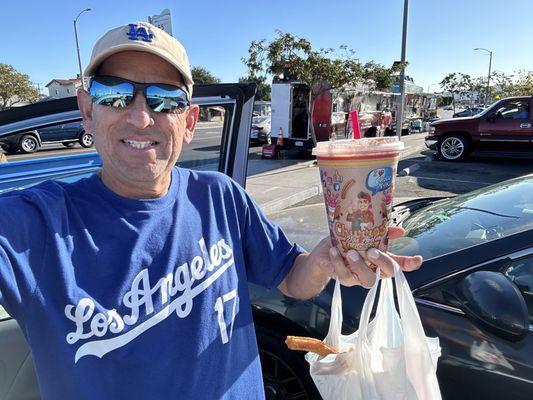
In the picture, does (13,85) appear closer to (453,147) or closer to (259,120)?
(259,120)

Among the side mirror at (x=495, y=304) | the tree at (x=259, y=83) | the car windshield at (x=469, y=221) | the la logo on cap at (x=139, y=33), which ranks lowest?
the side mirror at (x=495, y=304)

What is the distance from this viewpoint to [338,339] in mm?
1230

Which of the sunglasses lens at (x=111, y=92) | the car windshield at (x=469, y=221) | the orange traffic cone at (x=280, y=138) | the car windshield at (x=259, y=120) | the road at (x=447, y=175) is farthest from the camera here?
the car windshield at (x=259, y=120)

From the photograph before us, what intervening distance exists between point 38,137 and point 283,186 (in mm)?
4806

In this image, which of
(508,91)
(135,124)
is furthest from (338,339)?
(508,91)

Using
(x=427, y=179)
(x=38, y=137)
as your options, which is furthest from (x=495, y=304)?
(x=427, y=179)

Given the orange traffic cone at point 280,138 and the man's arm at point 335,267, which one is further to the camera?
the orange traffic cone at point 280,138

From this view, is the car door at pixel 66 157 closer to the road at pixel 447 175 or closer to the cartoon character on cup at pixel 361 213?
the cartoon character on cup at pixel 361 213

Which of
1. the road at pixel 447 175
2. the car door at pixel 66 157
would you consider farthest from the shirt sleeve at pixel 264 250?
the road at pixel 447 175

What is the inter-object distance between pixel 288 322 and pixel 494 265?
101 centimetres

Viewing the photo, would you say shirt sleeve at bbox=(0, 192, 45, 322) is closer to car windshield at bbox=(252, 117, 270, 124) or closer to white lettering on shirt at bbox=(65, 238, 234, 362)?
white lettering on shirt at bbox=(65, 238, 234, 362)

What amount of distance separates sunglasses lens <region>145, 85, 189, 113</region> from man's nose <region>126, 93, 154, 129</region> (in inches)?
0.7

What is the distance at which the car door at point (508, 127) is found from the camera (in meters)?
11.1

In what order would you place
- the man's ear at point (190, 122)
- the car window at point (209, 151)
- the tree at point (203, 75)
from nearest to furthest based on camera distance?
the man's ear at point (190, 122) < the car window at point (209, 151) < the tree at point (203, 75)
